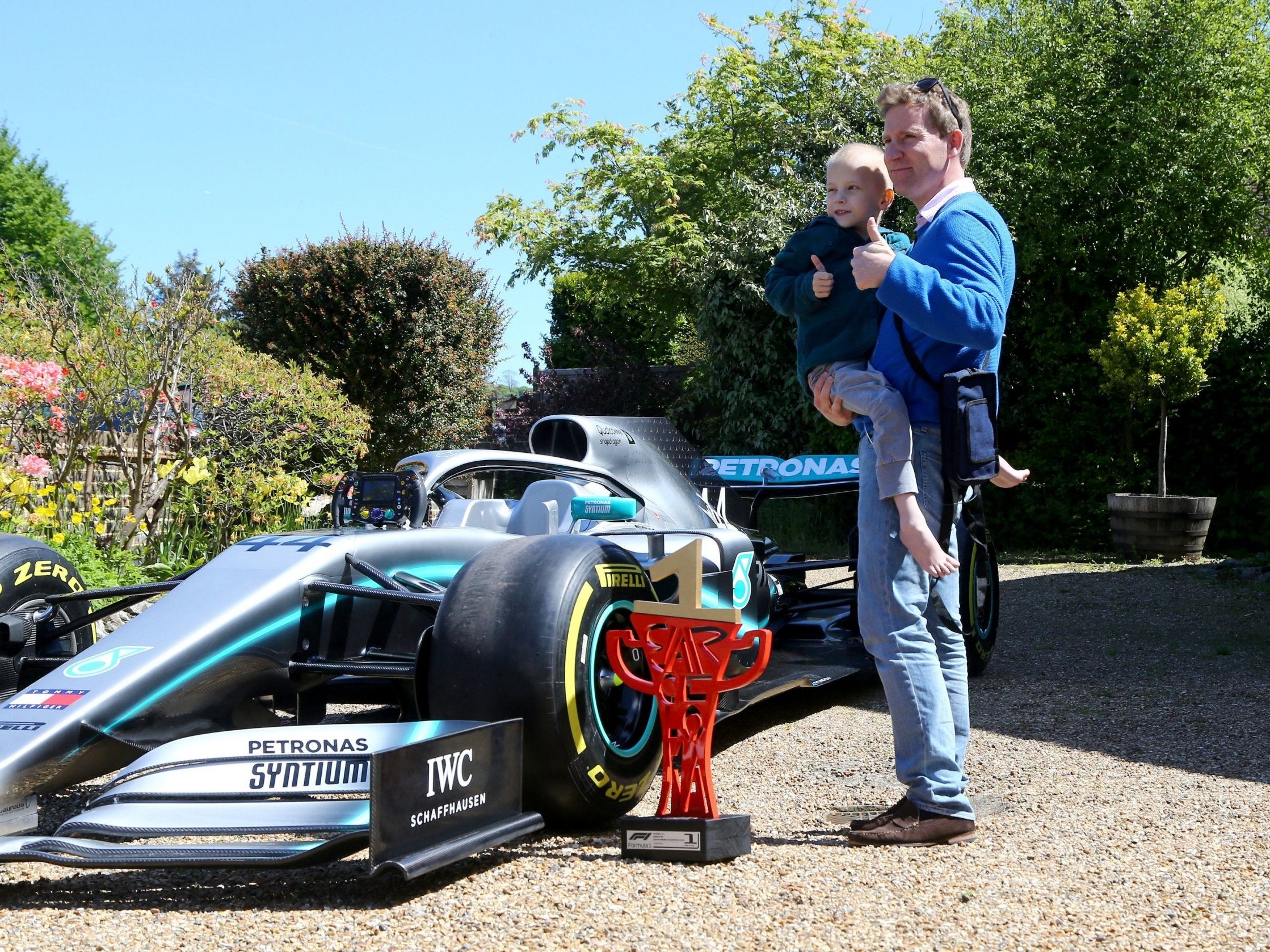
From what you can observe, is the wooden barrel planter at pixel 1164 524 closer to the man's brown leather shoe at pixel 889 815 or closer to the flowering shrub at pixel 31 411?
the flowering shrub at pixel 31 411

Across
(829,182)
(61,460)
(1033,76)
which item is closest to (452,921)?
(829,182)

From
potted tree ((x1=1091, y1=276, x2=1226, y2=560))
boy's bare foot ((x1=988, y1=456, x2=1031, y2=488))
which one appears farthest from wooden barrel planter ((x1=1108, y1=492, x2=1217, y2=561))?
boy's bare foot ((x1=988, y1=456, x2=1031, y2=488))

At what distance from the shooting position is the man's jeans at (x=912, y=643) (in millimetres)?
3324

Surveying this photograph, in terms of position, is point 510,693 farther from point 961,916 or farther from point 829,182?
point 829,182

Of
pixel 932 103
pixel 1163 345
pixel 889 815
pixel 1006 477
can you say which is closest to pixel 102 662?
pixel 889 815

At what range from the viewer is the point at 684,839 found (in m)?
3.12

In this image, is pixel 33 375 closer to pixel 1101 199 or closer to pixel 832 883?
pixel 832 883

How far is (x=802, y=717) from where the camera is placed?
5418 millimetres

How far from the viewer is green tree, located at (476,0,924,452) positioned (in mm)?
15930

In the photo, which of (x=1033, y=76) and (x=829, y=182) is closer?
(x=829, y=182)

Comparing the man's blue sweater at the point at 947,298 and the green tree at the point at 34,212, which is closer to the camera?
the man's blue sweater at the point at 947,298

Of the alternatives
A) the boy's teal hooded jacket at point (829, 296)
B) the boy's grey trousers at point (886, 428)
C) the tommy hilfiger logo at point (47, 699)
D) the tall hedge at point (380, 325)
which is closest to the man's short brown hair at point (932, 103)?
the boy's teal hooded jacket at point (829, 296)

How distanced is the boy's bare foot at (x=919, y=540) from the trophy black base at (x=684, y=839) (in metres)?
0.81

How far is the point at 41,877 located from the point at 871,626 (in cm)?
222
